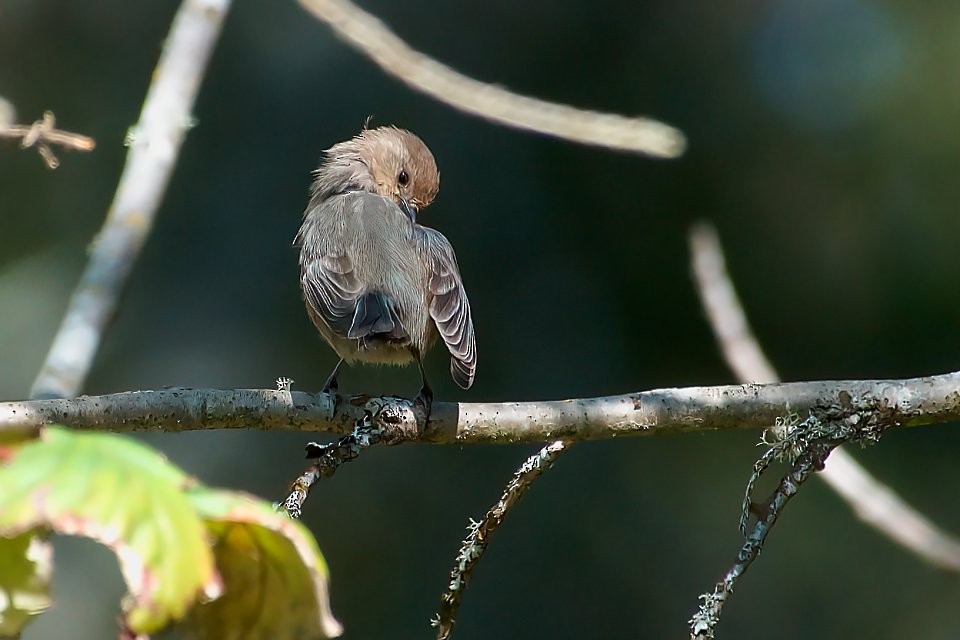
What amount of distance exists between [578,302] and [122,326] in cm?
297

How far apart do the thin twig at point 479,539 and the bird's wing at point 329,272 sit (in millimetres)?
1412

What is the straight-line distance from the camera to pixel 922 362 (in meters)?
7.07

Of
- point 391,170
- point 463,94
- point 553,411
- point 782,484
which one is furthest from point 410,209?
point 782,484

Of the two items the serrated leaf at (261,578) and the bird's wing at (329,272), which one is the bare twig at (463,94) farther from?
the serrated leaf at (261,578)

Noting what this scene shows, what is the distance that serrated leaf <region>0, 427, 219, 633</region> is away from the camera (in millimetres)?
1016

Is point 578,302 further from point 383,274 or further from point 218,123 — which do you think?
point 383,274

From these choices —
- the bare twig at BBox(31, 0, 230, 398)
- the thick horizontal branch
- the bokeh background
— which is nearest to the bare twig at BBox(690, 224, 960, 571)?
the thick horizontal branch

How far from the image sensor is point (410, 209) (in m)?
4.96

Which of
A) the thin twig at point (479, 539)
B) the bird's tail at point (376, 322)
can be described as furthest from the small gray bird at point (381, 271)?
the thin twig at point (479, 539)

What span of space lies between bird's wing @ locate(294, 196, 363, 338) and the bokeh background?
2.34 m

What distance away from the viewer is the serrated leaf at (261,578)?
3.89 ft

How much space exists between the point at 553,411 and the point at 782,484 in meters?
0.62

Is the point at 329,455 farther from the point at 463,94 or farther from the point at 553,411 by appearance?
the point at 463,94

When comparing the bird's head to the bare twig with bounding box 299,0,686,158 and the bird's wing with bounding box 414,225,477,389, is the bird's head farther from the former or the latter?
the bare twig with bounding box 299,0,686,158
